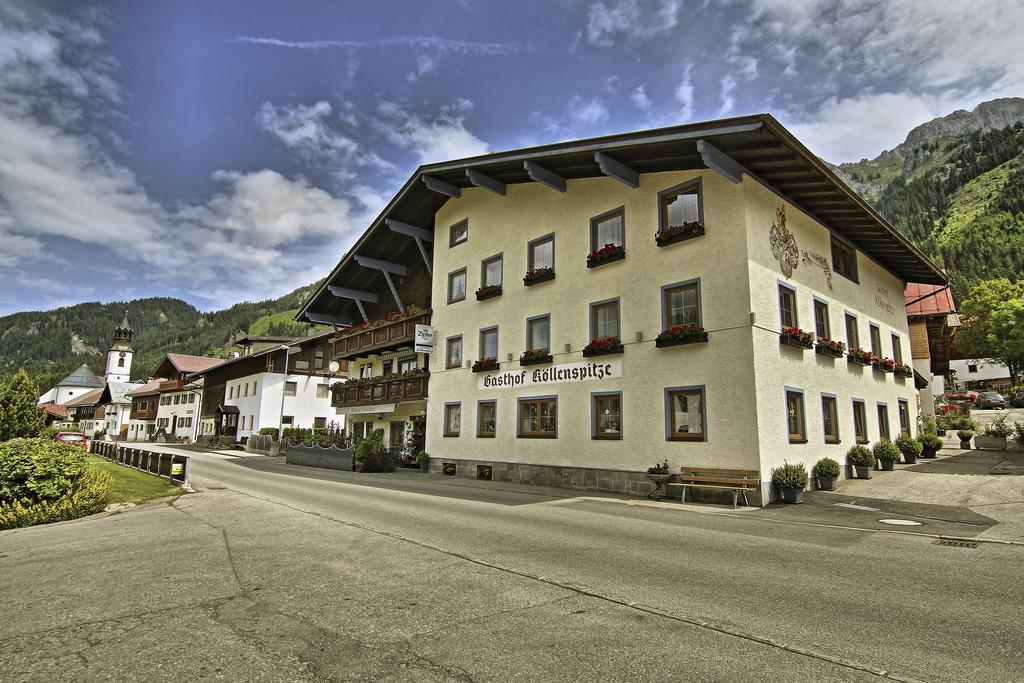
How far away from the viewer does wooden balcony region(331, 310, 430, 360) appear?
27.7 meters

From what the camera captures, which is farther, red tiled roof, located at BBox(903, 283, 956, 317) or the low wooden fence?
red tiled roof, located at BBox(903, 283, 956, 317)

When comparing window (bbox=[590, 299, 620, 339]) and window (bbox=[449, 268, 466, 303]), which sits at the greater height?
window (bbox=[449, 268, 466, 303])

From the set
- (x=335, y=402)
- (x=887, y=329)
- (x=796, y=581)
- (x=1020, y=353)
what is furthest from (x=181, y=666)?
(x=1020, y=353)

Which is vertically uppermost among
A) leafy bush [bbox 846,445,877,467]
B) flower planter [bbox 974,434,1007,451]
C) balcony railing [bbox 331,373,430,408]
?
balcony railing [bbox 331,373,430,408]

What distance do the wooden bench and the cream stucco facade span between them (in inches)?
11.1

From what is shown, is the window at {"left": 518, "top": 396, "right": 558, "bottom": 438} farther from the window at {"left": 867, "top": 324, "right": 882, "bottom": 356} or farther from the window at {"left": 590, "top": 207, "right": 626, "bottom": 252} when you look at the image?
the window at {"left": 867, "top": 324, "right": 882, "bottom": 356}

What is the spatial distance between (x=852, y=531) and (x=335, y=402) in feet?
92.7

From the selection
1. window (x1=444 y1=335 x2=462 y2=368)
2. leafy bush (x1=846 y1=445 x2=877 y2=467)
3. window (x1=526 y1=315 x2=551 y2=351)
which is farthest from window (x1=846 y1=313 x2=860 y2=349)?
window (x1=444 y1=335 x2=462 y2=368)

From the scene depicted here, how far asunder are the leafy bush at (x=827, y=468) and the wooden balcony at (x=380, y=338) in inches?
673

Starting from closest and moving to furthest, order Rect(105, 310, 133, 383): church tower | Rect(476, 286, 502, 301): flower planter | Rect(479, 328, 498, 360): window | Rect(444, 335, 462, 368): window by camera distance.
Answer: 1. Rect(476, 286, 502, 301): flower planter
2. Rect(479, 328, 498, 360): window
3. Rect(444, 335, 462, 368): window
4. Rect(105, 310, 133, 383): church tower

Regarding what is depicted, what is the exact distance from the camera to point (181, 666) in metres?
4.36

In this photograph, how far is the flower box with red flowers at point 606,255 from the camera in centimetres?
1896

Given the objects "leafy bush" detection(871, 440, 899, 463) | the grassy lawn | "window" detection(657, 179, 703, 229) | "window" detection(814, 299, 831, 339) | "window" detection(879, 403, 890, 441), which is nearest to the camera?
the grassy lawn

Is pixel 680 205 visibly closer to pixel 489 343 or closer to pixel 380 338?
pixel 489 343
